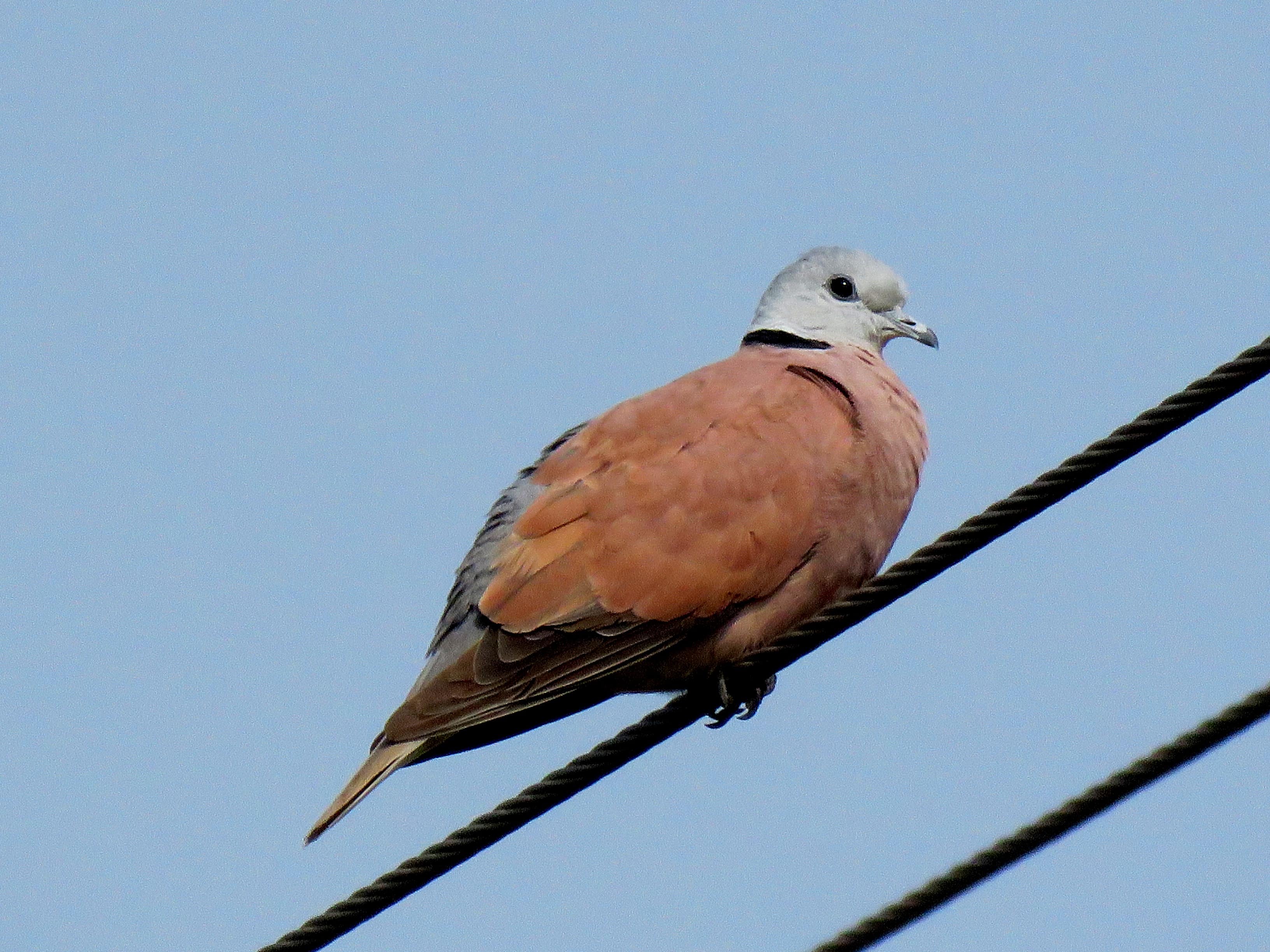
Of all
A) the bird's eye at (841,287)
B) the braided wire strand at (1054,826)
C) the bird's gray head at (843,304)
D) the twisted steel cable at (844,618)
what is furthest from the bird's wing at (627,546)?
the braided wire strand at (1054,826)

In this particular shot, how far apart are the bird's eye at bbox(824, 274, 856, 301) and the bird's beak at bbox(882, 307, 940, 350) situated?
16 cm

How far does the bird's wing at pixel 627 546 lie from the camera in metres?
4.64

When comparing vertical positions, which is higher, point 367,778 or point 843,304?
point 843,304

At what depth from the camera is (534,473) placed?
5.26 m

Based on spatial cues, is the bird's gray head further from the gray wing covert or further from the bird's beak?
the gray wing covert

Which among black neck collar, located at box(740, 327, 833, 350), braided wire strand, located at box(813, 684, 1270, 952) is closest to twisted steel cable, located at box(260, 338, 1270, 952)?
braided wire strand, located at box(813, 684, 1270, 952)

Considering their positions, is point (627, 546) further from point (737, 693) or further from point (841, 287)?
point (841, 287)

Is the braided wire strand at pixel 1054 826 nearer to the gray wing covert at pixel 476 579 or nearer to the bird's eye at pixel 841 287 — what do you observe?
the gray wing covert at pixel 476 579

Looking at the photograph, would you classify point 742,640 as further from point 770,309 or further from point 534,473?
point 770,309

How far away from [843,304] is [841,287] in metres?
0.08

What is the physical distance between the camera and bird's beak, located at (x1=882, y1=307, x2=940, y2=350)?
20.4 feet

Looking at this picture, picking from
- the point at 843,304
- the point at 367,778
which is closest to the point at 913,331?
the point at 843,304

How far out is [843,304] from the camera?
6.30 m

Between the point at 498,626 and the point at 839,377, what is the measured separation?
1.32 m
